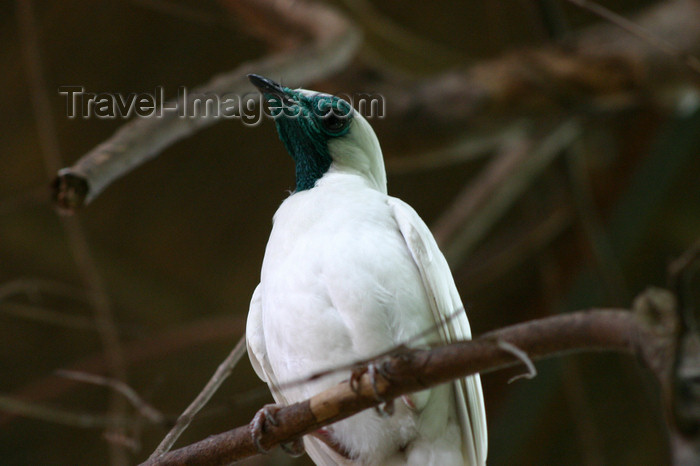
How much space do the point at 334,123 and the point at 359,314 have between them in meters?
0.77

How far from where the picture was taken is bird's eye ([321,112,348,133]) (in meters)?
2.41

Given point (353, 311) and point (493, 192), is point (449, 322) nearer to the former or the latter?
point (353, 311)

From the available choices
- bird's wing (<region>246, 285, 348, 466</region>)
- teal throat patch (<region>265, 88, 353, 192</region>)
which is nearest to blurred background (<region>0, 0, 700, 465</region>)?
teal throat patch (<region>265, 88, 353, 192</region>)

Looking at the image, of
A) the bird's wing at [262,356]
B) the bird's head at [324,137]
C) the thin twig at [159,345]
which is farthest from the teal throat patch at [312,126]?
the thin twig at [159,345]

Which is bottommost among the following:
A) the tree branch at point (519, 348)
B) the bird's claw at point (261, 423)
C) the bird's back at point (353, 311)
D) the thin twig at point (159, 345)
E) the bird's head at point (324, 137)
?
the tree branch at point (519, 348)

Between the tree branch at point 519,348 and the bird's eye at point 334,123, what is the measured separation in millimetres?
1070

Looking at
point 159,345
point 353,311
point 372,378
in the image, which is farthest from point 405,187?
point 372,378

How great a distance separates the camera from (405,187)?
549cm

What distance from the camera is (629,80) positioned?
4.14 m

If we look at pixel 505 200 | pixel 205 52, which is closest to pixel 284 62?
pixel 505 200

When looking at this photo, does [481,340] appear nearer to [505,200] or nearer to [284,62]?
[284,62]

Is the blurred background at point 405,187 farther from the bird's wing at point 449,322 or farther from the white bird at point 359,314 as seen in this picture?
the bird's wing at point 449,322

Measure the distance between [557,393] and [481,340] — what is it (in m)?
4.43

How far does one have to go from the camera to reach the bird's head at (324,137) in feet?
7.94
